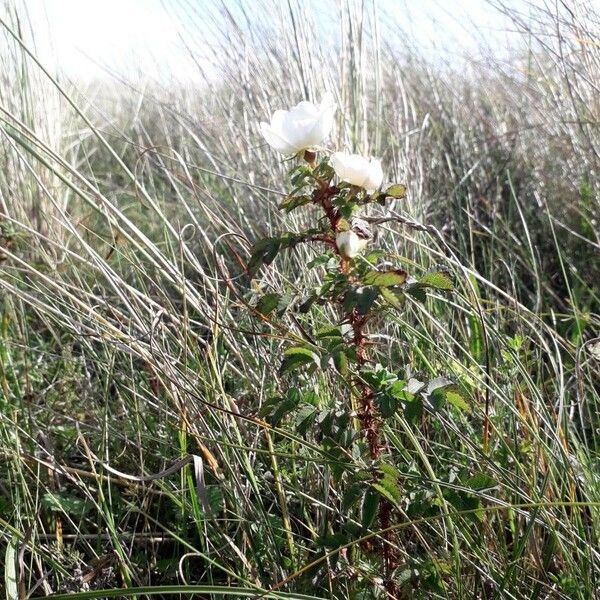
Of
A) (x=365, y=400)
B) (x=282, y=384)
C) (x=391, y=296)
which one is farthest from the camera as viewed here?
(x=282, y=384)

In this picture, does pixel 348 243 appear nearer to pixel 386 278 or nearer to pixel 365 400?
pixel 386 278

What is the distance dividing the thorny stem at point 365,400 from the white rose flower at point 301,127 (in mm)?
21

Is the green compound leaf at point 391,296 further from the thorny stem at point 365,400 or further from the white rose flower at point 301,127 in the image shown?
the white rose flower at point 301,127

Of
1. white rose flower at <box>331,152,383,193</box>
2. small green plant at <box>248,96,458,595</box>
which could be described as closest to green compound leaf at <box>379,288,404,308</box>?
small green plant at <box>248,96,458,595</box>

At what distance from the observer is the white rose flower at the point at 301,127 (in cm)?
99

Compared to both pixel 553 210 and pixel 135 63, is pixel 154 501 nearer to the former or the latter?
pixel 553 210

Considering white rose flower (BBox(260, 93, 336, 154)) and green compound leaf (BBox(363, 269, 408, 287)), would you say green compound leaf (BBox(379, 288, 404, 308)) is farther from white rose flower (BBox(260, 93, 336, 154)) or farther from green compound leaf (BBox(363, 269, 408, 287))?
white rose flower (BBox(260, 93, 336, 154))

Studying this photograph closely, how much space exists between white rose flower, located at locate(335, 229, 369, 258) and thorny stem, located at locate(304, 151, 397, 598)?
0.02m

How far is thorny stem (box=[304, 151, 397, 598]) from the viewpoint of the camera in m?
1.01

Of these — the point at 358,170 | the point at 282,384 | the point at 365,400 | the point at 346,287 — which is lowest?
the point at 282,384

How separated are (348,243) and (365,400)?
0.21m

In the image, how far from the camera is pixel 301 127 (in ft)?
3.26

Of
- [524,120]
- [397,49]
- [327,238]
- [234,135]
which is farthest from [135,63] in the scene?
[327,238]

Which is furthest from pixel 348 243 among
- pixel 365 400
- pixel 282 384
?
pixel 282 384
